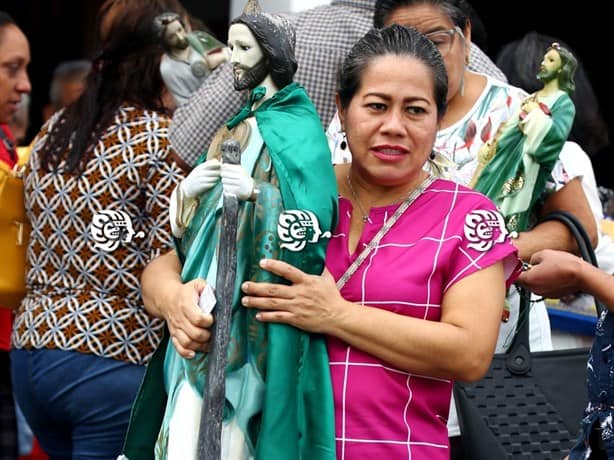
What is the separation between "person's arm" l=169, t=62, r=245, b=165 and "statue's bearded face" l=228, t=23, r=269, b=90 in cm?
98

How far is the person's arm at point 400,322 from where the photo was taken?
2484 mm

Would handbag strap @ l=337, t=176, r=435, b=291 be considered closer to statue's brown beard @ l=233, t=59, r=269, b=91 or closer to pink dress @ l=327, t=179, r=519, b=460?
pink dress @ l=327, t=179, r=519, b=460

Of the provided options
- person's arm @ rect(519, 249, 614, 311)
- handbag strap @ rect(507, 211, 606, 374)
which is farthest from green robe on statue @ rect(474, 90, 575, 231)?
person's arm @ rect(519, 249, 614, 311)

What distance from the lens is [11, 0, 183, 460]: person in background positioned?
3729 mm

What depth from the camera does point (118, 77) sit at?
4004 mm

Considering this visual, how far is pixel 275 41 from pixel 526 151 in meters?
0.87

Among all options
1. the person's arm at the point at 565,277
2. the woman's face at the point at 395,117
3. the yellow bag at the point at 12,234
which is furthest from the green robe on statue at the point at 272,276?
the yellow bag at the point at 12,234

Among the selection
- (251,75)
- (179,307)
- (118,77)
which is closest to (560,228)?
(251,75)

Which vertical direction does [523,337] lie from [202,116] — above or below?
below

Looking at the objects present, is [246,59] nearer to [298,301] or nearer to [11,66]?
[298,301]

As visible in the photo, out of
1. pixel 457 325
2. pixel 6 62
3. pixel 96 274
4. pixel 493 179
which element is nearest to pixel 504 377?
pixel 493 179

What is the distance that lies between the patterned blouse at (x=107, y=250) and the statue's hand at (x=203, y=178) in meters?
1.07

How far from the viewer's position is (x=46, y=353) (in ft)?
12.4

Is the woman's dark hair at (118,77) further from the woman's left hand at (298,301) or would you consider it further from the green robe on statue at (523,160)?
the woman's left hand at (298,301)
